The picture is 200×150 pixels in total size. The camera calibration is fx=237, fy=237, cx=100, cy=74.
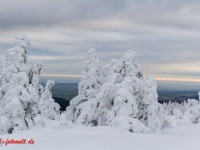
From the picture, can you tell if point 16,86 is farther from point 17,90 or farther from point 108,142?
point 108,142

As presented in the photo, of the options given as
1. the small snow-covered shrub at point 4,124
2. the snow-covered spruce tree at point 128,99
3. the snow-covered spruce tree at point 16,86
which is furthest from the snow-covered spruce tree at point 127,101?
the small snow-covered shrub at point 4,124

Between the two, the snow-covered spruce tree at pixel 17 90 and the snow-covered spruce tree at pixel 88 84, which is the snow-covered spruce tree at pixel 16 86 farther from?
the snow-covered spruce tree at pixel 88 84

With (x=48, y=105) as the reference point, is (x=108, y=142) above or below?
above

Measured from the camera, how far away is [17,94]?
2123 cm

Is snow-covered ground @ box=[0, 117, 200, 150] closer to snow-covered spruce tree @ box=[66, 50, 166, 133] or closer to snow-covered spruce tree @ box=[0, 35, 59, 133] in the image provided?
snow-covered spruce tree @ box=[66, 50, 166, 133]

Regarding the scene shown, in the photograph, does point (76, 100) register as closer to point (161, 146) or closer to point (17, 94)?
point (17, 94)

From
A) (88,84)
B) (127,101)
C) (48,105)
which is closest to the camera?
(127,101)

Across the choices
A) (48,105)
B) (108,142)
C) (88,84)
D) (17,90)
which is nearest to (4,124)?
(17,90)

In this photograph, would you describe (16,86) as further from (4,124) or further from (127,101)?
(127,101)

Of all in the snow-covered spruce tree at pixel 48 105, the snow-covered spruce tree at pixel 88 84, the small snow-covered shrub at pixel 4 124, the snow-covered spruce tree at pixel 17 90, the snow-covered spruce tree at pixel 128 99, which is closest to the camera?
the snow-covered spruce tree at pixel 128 99

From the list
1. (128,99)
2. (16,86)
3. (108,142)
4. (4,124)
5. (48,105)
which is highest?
(16,86)

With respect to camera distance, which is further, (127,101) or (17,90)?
(17,90)

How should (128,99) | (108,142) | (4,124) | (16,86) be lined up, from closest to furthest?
(108,142)
(4,124)
(128,99)
(16,86)

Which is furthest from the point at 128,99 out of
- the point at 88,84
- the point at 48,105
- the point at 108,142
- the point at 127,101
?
the point at 48,105
